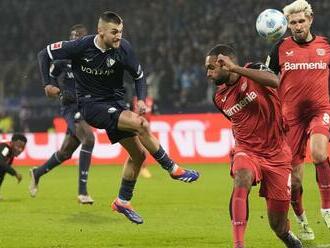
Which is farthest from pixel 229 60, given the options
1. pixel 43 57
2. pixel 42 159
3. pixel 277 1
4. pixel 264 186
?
pixel 277 1

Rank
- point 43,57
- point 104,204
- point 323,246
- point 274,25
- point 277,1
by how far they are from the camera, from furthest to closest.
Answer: point 277,1 → point 104,204 → point 43,57 → point 274,25 → point 323,246

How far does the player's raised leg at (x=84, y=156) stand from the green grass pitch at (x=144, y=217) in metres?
0.18

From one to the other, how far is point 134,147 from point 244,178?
9.01 feet

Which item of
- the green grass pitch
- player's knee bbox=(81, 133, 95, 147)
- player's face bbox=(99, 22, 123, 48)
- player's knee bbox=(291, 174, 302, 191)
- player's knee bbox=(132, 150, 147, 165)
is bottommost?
the green grass pitch

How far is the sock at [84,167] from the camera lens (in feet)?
40.3

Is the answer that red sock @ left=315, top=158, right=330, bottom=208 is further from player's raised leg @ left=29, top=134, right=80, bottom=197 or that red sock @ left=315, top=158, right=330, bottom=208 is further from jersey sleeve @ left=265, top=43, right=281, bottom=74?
player's raised leg @ left=29, top=134, right=80, bottom=197

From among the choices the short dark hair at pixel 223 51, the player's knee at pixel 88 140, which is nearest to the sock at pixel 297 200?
the short dark hair at pixel 223 51

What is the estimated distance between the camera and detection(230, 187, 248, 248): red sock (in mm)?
6781

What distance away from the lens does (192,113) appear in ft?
72.4

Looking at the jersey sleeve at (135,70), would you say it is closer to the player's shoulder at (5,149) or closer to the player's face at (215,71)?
the player's face at (215,71)

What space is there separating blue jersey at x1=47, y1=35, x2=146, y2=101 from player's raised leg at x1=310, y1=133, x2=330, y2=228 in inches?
75.7

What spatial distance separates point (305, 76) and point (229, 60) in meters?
2.44

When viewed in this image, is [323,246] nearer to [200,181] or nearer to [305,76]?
[305,76]

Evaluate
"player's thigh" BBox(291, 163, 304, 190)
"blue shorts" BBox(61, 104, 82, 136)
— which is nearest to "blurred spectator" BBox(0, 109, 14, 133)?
"blue shorts" BBox(61, 104, 82, 136)
